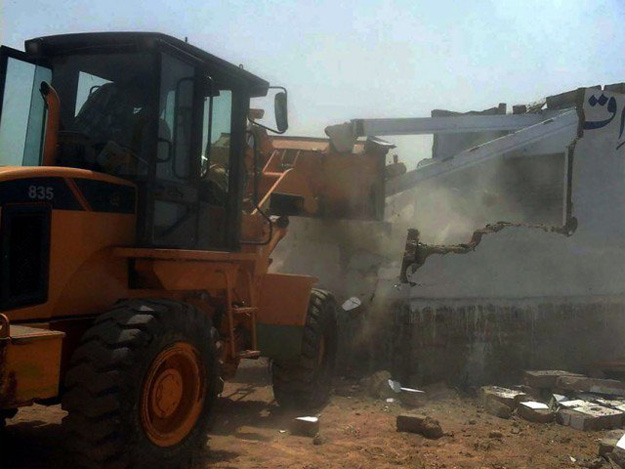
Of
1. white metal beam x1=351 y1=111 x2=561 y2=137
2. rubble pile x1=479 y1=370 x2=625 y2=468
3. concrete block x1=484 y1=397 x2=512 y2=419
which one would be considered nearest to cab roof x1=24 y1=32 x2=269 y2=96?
white metal beam x1=351 y1=111 x2=561 y2=137

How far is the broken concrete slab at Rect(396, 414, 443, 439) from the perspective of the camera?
599 centimetres

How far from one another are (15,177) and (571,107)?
9148 millimetres

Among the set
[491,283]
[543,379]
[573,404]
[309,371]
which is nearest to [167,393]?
[309,371]

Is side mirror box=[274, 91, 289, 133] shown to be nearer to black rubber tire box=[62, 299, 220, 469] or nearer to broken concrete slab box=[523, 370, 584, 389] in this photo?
black rubber tire box=[62, 299, 220, 469]

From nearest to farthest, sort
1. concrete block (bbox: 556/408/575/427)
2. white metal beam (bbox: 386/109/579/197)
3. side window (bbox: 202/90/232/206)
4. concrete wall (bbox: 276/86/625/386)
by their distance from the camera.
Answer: side window (bbox: 202/90/232/206), concrete block (bbox: 556/408/575/427), concrete wall (bbox: 276/86/625/386), white metal beam (bbox: 386/109/579/197)

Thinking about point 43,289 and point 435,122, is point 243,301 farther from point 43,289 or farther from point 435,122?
point 435,122

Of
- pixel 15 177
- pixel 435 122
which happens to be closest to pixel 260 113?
pixel 15 177

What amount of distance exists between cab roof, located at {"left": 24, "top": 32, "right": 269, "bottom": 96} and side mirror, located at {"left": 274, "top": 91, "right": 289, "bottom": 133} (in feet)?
1.65

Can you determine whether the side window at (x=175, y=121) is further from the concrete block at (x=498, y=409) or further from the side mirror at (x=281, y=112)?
the concrete block at (x=498, y=409)

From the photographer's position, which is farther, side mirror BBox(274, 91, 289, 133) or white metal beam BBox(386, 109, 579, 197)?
white metal beam BBox(386, 109, 579, 197)

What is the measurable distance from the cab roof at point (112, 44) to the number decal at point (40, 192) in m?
1.35

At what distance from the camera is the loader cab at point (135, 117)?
4750 millimetres

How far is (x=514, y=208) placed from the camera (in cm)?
1090

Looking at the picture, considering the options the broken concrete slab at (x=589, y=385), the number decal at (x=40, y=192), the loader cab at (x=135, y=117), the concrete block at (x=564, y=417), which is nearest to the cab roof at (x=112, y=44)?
the loader cab at (x=135, y=117)
